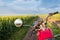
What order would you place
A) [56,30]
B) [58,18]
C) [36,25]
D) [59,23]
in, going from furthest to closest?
1. [56,30]
2. [58,18]
3. [59,23]
4. [36,25]

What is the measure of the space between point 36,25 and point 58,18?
4.03 metres

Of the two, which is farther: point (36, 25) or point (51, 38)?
point (36, 25)

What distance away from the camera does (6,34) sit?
10570 mm

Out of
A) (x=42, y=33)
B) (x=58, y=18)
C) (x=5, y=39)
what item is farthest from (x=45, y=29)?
(x=5, y=39)

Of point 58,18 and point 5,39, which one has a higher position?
point 58,18

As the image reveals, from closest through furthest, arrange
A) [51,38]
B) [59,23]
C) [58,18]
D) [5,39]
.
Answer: [51,38]
[59,23]
[58,18]
[5,39]

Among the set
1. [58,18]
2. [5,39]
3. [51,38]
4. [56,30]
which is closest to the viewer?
[51,38]

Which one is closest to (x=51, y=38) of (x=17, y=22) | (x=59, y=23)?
(x=17, y=22)

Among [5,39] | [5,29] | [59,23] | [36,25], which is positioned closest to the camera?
[36,25]

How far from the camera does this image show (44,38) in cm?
307

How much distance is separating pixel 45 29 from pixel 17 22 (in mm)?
463

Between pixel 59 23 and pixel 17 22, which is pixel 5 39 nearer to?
pixel 59 23

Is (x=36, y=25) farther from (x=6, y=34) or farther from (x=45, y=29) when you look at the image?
(x=6, y=34)

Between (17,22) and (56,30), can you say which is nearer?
(17,22)
